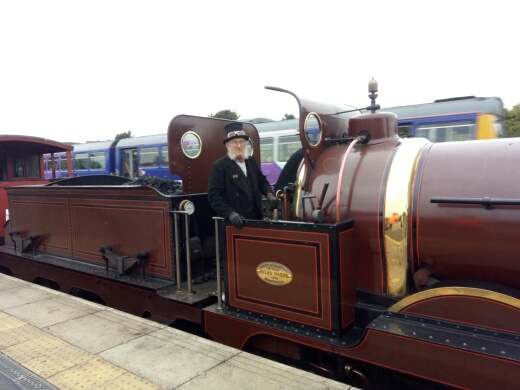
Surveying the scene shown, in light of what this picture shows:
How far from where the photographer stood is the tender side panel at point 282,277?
2588 mm

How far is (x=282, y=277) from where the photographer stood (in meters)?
2.79

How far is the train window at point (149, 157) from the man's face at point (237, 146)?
524 inches

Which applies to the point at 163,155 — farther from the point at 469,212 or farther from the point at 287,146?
the point at 469,212

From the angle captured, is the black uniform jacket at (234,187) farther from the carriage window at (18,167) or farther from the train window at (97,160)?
the train window at (97,160)

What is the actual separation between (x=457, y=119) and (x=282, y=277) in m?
7.79

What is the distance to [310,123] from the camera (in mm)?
3021

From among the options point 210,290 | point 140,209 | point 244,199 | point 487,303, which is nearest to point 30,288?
point 140,209

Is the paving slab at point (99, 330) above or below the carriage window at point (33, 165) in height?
below

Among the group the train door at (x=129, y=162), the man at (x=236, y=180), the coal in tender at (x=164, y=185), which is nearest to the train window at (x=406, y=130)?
the coal in tender at (x=164, y=185)

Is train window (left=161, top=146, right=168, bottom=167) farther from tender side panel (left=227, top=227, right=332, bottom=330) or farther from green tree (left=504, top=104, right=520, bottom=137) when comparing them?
green tree (left=504, top=104, right=520, bottom=137)

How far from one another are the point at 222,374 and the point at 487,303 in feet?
5.24

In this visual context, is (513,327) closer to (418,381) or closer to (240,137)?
(418,381)

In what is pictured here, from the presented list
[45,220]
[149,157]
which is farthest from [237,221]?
[149,157]

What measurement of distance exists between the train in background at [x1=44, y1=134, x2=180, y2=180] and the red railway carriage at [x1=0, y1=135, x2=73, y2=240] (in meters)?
6.94
